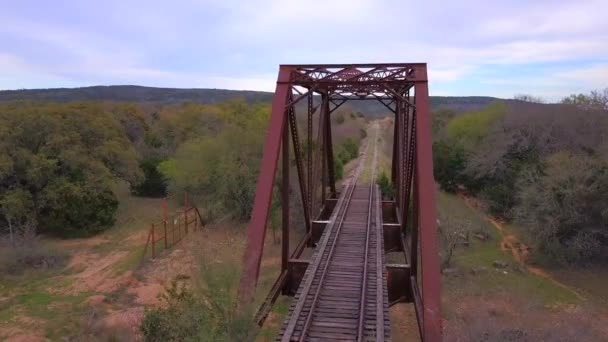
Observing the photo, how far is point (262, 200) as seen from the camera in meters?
11.8

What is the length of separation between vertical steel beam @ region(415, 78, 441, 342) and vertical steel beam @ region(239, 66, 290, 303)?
3370mm

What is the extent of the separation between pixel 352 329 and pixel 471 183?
3084cm

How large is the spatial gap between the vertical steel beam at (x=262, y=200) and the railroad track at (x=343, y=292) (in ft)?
3.58

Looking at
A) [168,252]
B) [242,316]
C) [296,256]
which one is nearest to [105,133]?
[168,252]

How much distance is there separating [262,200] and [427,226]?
3768 millimetres

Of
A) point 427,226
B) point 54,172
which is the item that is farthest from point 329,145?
point 54,172

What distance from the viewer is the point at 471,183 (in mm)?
38406

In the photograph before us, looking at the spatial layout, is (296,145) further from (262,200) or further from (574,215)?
(574,215)

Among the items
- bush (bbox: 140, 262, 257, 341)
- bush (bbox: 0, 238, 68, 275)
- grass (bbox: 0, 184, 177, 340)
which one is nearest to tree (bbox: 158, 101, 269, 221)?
grass (bbox: 0, 184, 177, 340)

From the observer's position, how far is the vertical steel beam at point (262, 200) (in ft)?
36.0

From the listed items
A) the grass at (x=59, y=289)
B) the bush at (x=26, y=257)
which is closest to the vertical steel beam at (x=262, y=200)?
the grass at (x=59, y=289)

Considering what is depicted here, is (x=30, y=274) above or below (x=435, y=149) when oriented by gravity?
below

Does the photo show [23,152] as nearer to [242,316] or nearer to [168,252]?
[168,252]

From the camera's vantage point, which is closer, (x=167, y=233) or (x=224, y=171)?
(x=167, y=233)
